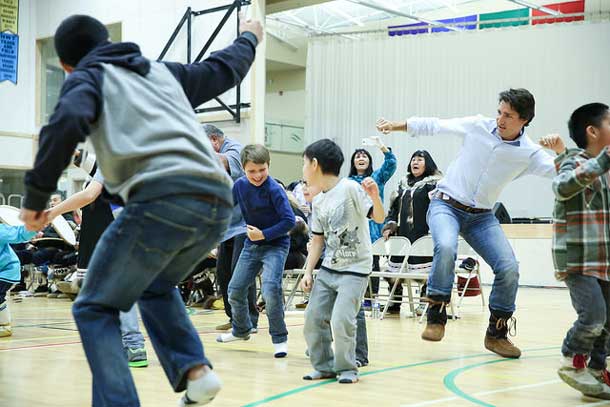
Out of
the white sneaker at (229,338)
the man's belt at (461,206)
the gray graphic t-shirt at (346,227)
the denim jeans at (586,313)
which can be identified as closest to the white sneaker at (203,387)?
the gray graphic t-shirt at (346,227)

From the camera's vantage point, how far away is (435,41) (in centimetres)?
→ 2198

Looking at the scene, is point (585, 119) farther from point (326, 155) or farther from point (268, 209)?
point (268, 209)

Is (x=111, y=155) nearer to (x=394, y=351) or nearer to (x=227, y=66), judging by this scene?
(x=227, y=66)

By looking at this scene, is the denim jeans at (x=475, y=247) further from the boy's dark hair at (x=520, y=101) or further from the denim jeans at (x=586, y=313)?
the denim jeans at (x=586, y=313)

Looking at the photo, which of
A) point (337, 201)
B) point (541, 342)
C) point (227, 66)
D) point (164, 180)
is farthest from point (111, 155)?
point (541, 342)

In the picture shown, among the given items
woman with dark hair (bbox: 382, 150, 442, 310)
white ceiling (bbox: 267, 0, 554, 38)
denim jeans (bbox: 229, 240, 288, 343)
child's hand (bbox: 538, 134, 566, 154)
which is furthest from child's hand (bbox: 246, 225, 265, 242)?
white ceiling (bbox: 267, 0, 554, 38)

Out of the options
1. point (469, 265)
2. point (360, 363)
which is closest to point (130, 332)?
point (360, 363)

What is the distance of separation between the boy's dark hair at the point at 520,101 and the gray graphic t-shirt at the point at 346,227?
50.9 inches

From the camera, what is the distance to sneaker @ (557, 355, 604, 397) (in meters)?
4.14

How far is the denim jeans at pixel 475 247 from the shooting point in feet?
18.4

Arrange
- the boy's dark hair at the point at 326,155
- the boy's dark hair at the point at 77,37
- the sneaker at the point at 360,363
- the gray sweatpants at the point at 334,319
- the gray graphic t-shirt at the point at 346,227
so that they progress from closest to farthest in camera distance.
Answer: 1. the boy's dark hair at the point at 77,37
2. the gray sweatpants at the point at 334,319
3. the gray graphic t-shirt at the point at 346,227
4. the boy's dark hair at the point at 326,155
5. the sneaker at the point at 360,363

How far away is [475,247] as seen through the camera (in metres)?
5.80

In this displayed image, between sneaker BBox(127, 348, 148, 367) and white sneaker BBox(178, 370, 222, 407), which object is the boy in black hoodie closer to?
white sneaker BBox(178, 370, 222, 407)

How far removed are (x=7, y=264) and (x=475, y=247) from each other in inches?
149
